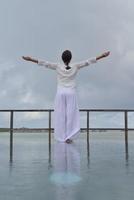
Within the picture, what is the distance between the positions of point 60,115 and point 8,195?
4110mm

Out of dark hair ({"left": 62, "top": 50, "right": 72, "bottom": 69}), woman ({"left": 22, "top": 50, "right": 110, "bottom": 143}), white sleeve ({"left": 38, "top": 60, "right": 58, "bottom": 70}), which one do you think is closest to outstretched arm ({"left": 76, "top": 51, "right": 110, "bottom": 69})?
woman ({"left": 22, "top": 50, "right": 110, "bottom": 143})

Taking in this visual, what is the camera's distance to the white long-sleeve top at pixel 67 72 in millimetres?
6512

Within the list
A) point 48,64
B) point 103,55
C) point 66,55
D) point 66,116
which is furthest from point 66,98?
point 103,55

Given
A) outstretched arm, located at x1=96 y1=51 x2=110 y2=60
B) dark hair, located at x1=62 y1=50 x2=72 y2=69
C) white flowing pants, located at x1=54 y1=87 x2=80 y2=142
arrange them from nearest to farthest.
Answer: dark hair, located at x1=62 y1=50 x2=72 y2=69
outstretched arm, located at x1=96 y1=51 x2=110 y2=60
white flowing pants, located at x1=54 y1=87 x2=80 y2=142

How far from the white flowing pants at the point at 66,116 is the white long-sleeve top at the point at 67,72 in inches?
5.7

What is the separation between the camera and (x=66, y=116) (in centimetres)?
686

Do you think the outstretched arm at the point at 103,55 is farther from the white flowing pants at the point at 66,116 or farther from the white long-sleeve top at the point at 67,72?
the white flowing pants at the point at 66,116

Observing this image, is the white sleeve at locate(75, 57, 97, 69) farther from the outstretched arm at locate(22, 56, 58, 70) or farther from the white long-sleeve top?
the outstretched arm at locate(22, 56, 58, 70)

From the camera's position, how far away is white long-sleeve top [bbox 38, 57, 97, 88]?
651cm

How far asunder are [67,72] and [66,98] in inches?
17.6

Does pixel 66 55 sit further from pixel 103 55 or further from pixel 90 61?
pixel 103 55

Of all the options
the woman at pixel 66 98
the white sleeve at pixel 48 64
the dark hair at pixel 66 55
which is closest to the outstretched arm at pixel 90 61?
the woman at pixel 66 98

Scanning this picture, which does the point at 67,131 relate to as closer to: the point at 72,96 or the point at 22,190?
the point at 72,96

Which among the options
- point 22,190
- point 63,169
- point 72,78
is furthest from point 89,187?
point 72,78
